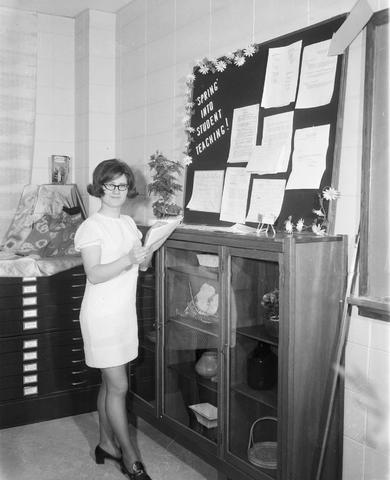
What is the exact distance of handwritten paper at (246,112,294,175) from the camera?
2939 mm

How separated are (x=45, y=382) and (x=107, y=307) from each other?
1.25 metres

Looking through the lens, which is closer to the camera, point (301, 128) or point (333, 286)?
point (333, 286)

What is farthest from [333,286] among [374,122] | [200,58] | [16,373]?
[16,373]

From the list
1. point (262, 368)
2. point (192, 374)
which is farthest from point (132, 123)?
point (262, 368)

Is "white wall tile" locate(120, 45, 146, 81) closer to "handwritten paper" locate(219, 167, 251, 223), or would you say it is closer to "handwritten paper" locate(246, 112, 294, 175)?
"handwritten paper" locate(219, 167, 251, 223)

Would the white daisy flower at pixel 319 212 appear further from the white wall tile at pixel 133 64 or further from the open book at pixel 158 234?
the white wall tile at pixel 133 64

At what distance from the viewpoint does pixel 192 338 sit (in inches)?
128

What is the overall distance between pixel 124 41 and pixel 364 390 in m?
3.33

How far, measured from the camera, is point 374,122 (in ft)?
7.98

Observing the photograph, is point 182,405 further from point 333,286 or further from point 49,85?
point 49,85

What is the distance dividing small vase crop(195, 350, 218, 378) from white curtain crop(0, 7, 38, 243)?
2191 mm

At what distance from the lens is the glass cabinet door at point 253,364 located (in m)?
2.67

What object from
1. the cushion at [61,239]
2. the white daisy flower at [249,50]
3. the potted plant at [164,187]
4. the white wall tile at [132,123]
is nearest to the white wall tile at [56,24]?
the white wall tile at [132,123]

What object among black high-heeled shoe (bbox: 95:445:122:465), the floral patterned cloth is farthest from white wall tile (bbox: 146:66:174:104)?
black high-heeled shoe (bbox: 95:445:122:465)
